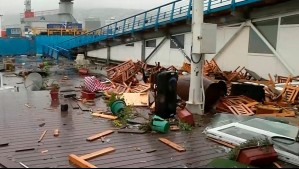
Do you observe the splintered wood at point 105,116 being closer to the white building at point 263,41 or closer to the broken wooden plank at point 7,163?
the broken wooden plank at point 7,163

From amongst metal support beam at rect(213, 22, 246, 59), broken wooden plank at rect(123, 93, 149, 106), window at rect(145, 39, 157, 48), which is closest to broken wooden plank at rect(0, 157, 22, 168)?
broken wooden plank at rect(123, 93, 149, 106)

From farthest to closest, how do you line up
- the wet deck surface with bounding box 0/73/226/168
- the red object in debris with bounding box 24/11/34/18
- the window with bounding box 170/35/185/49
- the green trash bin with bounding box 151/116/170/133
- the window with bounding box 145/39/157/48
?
1. the red object in debris with bounding box 24/11/34/18
2. the window with bounding box 145/39/157/48
3. the window with bounding box 170/35/185/49
4. the green trash bin with bounding box 151/116/170/133
5. the wet deck surface with bounding box 0/73/226/168

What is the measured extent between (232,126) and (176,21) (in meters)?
12.2

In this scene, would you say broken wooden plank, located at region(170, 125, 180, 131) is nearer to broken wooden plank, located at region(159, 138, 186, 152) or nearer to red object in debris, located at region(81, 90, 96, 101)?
broken wooden plank, located at region(159, 138, 186, 152)

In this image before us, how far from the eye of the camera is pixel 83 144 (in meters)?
5.55

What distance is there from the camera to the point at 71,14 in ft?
161

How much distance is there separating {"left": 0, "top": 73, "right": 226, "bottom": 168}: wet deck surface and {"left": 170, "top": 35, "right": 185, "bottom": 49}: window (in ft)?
37.4

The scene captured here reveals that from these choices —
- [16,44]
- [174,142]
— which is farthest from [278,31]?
[16,44]

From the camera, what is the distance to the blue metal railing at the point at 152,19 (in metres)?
15.1

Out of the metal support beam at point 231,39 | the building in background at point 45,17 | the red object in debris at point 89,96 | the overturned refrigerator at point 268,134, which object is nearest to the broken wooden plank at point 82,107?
the red object in debris at point 89,96

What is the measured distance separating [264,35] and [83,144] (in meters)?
10.5

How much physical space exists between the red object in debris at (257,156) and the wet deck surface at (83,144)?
54 centimetres

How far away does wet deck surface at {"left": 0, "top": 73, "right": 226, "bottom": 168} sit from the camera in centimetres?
478

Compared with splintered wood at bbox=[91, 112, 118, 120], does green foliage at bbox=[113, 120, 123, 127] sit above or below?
below
